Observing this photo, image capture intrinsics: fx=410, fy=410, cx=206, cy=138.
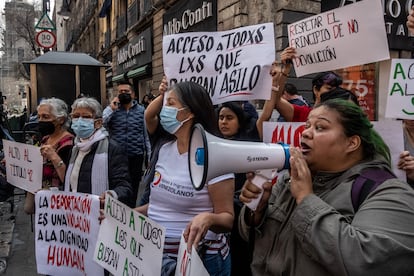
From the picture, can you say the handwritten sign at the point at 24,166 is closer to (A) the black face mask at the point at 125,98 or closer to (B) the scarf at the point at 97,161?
(B) the scarf at the point at 97,161

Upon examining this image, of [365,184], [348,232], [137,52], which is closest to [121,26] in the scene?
[137,52]

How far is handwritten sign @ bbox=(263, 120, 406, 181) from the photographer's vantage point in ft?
6.86

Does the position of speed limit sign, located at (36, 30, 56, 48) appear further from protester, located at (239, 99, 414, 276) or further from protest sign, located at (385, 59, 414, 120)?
protester, located at (239, 99, 414, 276)

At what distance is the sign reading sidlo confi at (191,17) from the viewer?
9.57m

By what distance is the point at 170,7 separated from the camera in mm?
12773

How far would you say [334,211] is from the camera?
4.43ft

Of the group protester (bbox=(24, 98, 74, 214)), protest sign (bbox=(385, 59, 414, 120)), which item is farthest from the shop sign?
protest sign (bbox=(385, 59, 414, 120))

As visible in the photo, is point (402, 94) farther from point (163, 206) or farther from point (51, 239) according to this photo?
point (51, 239)

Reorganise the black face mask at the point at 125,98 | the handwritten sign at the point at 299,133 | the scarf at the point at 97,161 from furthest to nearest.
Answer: the black face mask at the point at 125,98 → the scarf at the point at 97,161 → the handwritten sign at the point at 299,133

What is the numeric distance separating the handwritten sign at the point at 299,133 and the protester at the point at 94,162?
1.07m

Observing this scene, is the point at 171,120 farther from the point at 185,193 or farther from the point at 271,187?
the point at 271,187

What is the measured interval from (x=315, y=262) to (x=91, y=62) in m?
9.39

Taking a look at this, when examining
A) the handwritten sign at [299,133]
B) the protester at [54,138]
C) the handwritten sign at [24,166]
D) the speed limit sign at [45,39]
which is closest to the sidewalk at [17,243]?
the handwritten sign at [24,166]

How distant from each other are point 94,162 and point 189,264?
138 cm
